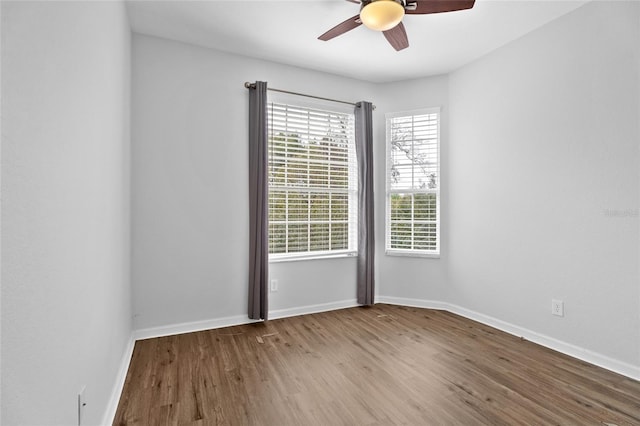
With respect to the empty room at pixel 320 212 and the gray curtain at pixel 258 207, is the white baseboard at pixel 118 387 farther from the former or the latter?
the gray curtain at pixel 258 207

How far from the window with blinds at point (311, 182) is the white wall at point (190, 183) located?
306 mm

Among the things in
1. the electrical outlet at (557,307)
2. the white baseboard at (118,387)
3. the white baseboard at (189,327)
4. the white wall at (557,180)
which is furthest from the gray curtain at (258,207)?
the electrical outlet at (557,307)

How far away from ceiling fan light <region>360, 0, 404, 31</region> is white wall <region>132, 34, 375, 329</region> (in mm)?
1568

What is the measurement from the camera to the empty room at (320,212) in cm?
112

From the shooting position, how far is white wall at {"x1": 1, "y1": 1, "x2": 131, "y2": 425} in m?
0.77

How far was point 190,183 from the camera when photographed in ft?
10.4

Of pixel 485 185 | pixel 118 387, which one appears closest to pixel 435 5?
pixel 485 185

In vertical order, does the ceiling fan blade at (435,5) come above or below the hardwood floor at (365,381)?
above

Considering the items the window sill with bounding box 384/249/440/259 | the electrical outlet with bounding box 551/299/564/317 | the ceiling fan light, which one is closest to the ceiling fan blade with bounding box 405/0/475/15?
the ceiling fan light

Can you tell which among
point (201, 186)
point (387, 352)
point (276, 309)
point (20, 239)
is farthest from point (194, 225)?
point (20, 239)

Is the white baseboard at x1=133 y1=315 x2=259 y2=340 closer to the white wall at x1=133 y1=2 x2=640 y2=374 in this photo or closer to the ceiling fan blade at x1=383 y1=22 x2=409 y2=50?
the white wall at x1=133 y1=2 x2=640 y2=374

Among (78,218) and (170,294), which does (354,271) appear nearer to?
(170,294)

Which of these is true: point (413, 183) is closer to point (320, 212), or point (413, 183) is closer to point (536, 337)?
point (320, 212)

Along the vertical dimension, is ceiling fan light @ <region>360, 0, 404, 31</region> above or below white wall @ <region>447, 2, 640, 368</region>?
above
